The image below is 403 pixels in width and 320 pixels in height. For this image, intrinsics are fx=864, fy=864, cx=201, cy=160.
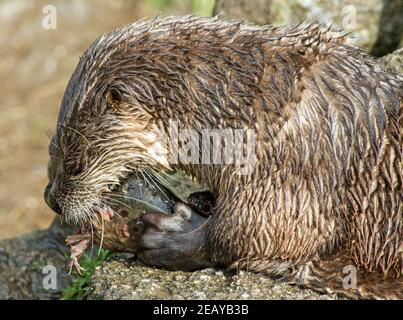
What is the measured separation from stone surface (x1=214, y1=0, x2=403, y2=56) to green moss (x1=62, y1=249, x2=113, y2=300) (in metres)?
1.65

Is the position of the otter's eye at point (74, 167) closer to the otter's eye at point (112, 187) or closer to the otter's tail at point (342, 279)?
the otter's eye at point (112, 187)

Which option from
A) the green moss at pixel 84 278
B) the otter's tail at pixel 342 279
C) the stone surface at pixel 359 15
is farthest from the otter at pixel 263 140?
the stone surface at pixel 359 15

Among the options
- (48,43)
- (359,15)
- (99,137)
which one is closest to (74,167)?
(99,137)

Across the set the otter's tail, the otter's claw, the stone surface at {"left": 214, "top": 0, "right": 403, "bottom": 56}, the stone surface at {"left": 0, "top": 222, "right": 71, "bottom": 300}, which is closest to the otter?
the otter's tail

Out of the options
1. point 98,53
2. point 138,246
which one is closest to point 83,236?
point 138,246

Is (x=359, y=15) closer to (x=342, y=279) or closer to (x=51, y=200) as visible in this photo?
(x=342, y=279)

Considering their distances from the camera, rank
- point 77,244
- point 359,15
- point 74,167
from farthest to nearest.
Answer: point 359,15, point 77,244, point 74,167

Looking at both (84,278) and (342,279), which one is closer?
(342,279)

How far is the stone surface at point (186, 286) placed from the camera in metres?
3.10

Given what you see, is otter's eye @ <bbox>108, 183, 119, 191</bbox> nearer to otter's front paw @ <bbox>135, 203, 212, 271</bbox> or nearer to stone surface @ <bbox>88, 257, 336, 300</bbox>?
otter's front paw @ <bbox>135, 203, 212, 271</bbox>

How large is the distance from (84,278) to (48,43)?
4.26m

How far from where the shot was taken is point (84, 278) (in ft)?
13.6

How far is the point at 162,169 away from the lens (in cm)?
328

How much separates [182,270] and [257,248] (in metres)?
0.34
